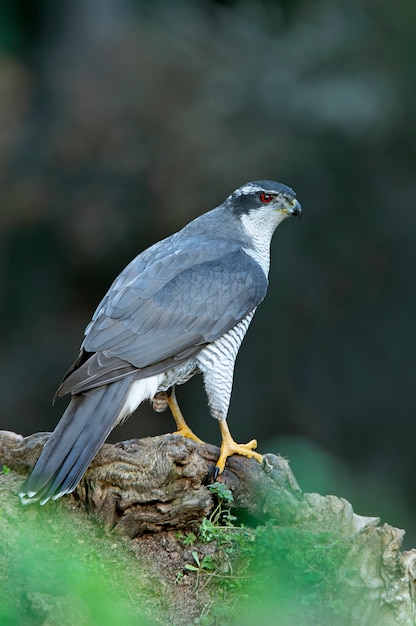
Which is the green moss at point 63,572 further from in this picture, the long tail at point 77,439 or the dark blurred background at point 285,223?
the dark blurred background at point 285,223

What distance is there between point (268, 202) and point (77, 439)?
190cm

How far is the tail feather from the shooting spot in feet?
11.7

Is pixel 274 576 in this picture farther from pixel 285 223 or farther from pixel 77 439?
pixel 285 223

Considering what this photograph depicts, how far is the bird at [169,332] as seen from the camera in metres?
3.72

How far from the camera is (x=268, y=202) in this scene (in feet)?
16.0

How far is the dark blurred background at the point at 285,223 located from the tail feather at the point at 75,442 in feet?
13.1

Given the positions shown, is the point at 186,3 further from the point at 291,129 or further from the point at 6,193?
the point at 6,193

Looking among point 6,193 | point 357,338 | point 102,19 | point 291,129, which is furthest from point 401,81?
point 6,193

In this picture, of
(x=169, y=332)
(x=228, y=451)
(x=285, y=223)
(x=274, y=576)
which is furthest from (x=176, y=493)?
(x=285, y=223)

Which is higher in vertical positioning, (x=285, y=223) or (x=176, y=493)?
(x=285, y=223)

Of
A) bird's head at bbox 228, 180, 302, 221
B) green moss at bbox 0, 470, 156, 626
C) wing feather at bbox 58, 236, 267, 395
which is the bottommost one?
green moss at bbox 0, 470, 156, 626

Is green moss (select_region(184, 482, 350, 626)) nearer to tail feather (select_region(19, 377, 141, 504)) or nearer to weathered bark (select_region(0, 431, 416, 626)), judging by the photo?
weathered bark (select_region(0, 431, 416, 626))

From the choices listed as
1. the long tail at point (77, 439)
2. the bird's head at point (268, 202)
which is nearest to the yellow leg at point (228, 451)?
the long tail at point (77, 439)

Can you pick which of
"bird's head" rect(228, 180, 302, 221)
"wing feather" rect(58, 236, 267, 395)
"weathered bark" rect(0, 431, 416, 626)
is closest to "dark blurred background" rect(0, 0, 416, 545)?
"bird's head" rect(228, 180, 302, 221)
